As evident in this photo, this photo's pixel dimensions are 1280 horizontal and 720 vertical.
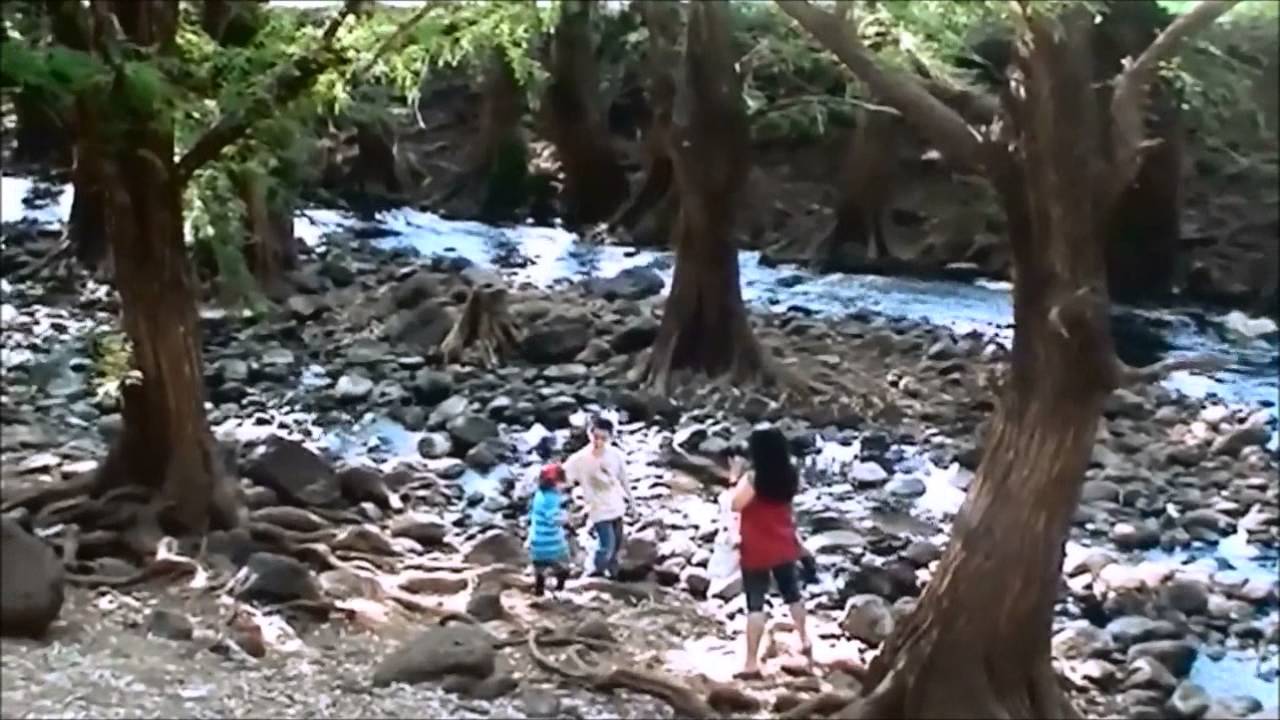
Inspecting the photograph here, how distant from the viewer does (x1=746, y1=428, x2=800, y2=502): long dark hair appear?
13.3 ft

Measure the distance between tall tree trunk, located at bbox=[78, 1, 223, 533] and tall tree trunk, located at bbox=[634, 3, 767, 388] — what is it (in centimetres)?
324

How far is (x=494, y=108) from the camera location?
14.4 metres

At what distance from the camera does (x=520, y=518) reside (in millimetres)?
6211

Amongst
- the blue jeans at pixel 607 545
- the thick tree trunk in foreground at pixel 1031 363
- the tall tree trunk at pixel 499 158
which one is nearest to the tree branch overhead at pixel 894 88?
the thick tree trunk in foreground at pixel 1031 363

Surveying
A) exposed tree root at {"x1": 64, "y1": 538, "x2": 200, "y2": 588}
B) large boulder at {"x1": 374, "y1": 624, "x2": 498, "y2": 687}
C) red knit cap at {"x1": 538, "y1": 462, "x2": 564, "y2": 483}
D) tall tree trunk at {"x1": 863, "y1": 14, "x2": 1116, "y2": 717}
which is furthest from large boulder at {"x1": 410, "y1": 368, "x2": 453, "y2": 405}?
tall tree trunk at {"x1": 863, "y1": 14, "x2": 1116, "y2": 717}

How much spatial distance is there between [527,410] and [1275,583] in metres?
3.55

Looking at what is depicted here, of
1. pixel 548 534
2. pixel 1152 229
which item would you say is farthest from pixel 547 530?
pixel 1152 229

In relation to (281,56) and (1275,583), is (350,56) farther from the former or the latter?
(1275,583)

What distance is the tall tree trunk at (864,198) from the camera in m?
11.7

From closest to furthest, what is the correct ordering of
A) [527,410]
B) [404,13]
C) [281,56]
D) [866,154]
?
[281,56], [404,13], [527,410], [866,154]

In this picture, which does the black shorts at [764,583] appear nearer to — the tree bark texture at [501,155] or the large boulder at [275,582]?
the large boulder at [275,582]

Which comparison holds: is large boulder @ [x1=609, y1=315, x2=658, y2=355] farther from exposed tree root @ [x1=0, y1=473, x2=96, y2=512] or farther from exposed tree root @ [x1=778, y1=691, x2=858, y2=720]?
exposed tree root @ [x1=778, y1=691, x2=858, y2=720]

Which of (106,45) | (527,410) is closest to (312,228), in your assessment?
(527,410)

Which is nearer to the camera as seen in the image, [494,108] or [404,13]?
[404,13]
